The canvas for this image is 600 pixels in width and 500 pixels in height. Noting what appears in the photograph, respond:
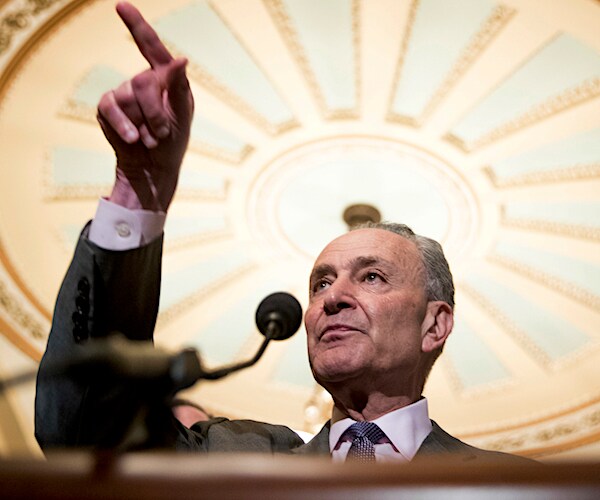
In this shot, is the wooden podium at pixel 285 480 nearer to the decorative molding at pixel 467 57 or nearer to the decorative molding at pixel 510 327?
the decorative molding at pixel 467 57

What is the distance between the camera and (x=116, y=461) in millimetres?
531

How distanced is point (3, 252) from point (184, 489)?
585 cm

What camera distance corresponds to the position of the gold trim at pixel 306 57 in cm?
438

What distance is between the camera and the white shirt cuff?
1.51 meters

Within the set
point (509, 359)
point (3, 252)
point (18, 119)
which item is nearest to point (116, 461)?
point (18, 119)

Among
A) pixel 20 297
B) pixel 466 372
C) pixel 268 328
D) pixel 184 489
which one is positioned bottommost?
pixel 184 489

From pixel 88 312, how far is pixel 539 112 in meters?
4.09

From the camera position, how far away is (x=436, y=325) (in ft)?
6.84

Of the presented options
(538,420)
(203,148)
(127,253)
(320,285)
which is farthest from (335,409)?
(538,420)

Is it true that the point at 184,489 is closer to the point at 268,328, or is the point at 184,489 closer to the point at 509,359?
the point at 268,328

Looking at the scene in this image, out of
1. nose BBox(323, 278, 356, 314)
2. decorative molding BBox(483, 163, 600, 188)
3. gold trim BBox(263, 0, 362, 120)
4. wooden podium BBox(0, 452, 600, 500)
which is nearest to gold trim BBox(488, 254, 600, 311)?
decorative molding BBox(483, 163, 600, 188)

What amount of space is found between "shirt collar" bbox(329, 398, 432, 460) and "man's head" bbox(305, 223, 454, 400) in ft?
0.28

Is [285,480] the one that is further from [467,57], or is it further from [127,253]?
[467,57]

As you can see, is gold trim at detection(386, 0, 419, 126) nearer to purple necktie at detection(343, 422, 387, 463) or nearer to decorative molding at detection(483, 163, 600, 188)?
decorative molding at detection(483, 163, 600, 188)
